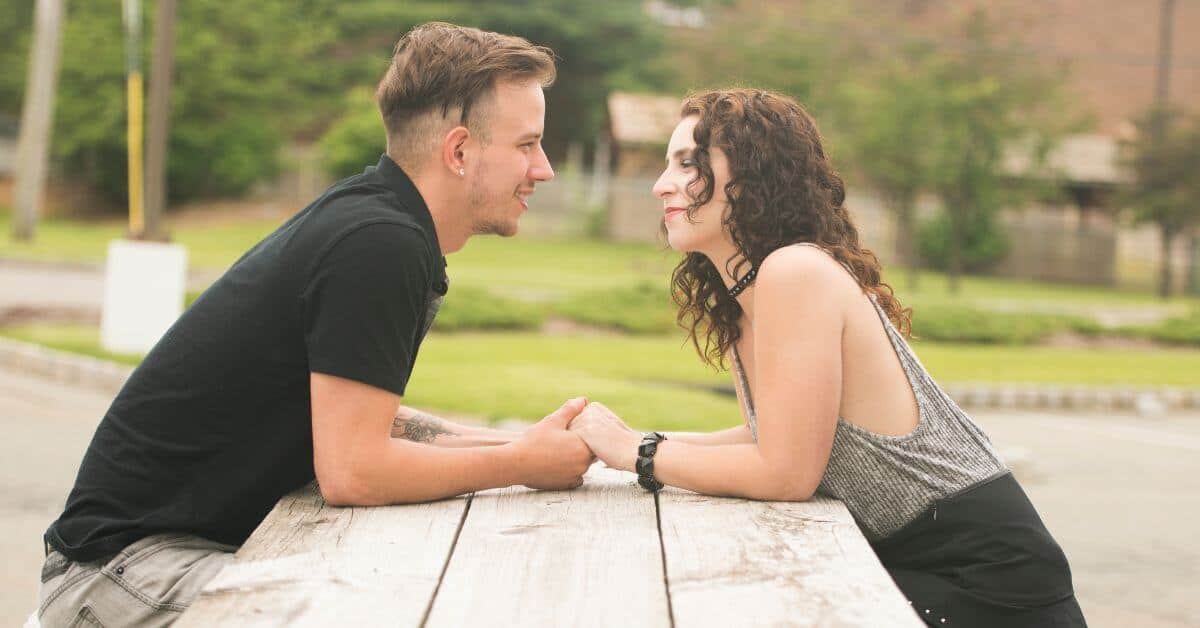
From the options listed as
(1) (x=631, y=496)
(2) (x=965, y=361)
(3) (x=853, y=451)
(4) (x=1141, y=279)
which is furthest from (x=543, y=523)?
(4) (x=1141, y=279)

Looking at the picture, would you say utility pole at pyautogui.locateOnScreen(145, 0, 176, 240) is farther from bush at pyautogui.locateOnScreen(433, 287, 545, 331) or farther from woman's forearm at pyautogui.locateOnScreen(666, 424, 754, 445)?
woman's forearm at pyautogui.locateOnScreen(666, 424, 754, 445)

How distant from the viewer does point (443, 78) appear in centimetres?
274

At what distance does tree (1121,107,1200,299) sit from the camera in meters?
32.2

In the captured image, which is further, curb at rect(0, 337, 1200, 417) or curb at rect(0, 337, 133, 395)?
curb at rect(0, 337, 1200, 417)

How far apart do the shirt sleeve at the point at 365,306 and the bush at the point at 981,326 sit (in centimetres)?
1512

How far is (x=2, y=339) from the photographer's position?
1206cm

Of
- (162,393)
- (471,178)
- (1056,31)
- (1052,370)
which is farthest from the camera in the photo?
(1056,31)

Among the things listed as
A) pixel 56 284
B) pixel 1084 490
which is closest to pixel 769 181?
pixel 1084 490

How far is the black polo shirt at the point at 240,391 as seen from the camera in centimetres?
246

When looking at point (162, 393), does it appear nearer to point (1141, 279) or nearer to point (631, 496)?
point (631, 496)

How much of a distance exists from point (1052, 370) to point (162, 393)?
13611mm

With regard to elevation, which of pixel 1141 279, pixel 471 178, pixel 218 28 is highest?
pixel 218 28

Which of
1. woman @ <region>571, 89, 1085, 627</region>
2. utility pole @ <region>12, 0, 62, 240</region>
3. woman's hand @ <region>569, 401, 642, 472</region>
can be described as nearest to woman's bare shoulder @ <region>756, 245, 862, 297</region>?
woman @ <region>571, 89, 1085, 627</region>

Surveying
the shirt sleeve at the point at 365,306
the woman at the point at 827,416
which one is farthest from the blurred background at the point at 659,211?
the shirt sleeve at the point at 365,306
